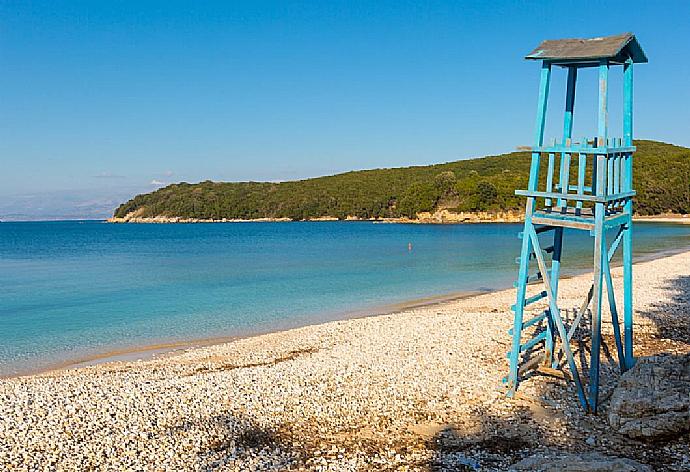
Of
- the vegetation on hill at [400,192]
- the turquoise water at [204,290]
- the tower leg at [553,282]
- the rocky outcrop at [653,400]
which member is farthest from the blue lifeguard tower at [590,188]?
the vegetation on hill at [400,192]

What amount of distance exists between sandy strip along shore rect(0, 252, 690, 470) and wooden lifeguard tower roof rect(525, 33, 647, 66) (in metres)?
4.85

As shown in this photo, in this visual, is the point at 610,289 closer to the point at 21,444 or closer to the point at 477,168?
the point at 21,444

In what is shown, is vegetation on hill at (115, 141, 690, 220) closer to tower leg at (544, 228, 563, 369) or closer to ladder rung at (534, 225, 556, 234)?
tower leg at (544, 228, 563, 369)

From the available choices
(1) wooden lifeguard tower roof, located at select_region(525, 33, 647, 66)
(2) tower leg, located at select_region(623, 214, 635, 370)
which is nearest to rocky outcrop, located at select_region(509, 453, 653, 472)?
(2) tower leg, located at select_region(623, 214, 635, 370)

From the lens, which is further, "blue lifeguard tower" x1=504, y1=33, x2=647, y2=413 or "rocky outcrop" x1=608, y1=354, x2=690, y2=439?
"blue lifeguard tower" x1=504, y1=33, x2=647, y2=413

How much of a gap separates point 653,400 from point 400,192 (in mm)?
129227

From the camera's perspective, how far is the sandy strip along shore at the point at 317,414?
7.13 metres

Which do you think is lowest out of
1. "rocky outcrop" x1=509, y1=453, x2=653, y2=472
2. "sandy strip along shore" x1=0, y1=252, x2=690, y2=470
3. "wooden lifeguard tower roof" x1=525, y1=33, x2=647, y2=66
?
"sandy strip along shore" x1=0, y1=252, x2=690, y2=470

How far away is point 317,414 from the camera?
8.69 metres

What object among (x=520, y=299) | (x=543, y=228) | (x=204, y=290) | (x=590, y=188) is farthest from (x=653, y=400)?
(x=204, y=290)

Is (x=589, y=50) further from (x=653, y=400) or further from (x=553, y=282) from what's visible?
(x=653, y=400)

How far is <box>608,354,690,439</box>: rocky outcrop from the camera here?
714 centimetres

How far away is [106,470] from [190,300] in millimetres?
19098

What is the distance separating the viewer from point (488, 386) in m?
9.67
